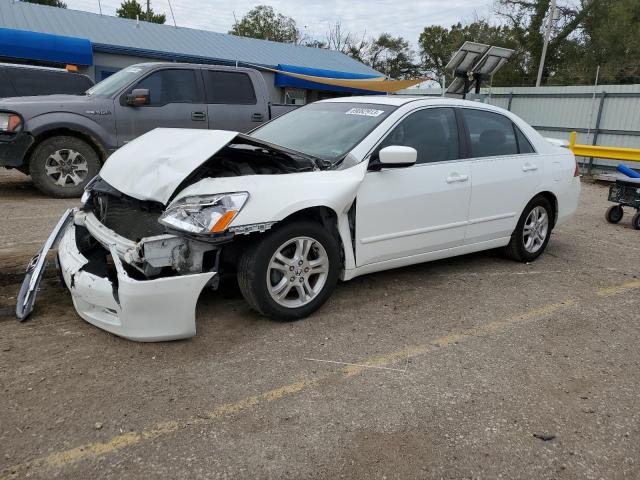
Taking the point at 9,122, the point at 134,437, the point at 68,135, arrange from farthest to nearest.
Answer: the point at 68,135
the point at 9,122
the point at 134,437

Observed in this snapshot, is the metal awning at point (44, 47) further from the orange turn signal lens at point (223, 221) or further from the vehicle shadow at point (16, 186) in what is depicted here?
the orange turn signal lens at point (223, 221)

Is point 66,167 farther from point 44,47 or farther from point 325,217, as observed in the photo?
point 44,47

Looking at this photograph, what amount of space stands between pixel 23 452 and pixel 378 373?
Answer: 184 cm

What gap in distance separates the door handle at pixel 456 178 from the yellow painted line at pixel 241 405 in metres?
1.23

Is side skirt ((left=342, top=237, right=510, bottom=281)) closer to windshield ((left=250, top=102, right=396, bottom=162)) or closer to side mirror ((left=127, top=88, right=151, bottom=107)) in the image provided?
windshield ((left=250, top=102, right=396, bottom=162))

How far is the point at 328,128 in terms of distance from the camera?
4344 millimetres

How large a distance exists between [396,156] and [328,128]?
0.85 meters

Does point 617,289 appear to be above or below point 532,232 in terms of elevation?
below

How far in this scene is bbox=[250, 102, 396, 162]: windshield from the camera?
406cm

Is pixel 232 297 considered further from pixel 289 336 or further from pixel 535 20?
pixel 535 20

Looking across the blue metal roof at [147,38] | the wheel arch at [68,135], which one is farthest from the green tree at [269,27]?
the wheel arch at [68,135]

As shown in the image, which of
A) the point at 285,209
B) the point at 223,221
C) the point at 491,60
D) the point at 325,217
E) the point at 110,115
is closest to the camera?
the point at 223,221

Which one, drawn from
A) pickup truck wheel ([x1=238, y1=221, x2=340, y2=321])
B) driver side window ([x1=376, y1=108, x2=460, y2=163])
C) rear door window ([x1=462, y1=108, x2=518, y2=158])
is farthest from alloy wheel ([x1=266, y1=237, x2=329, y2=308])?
rear door window ([x1=462, y1=108, x2=518, y2=158])

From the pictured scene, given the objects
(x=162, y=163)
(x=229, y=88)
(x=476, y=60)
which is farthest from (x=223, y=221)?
(x=476, y=60)
